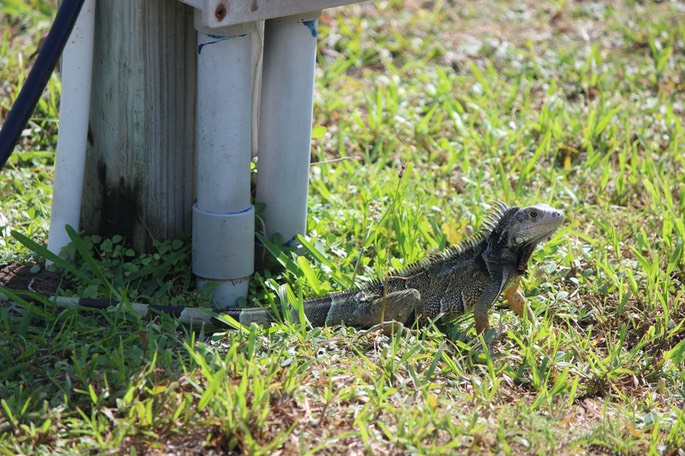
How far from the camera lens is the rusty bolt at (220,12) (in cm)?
319

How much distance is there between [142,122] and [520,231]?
1.59 m

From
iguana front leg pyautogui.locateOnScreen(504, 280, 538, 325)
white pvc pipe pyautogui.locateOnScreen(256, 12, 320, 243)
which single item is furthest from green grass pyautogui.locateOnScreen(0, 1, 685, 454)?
Result: white pvc pipe pyautogui.locateOnScreen(256, 12, 320, 243)

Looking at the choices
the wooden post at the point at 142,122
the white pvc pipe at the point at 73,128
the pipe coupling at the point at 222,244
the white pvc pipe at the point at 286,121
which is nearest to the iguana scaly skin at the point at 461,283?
the pipe coupling at the point at 222,244

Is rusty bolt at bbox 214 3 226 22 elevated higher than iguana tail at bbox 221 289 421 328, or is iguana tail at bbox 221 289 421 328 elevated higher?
rusty bolt at bbox 214 3 226 22

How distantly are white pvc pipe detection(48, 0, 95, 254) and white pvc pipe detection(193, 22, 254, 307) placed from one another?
1.66 ft

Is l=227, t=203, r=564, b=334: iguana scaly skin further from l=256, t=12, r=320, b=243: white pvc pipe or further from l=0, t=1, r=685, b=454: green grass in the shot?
l=256, t=12, r=320, b=243: white pvc pipe

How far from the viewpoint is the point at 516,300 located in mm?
3830

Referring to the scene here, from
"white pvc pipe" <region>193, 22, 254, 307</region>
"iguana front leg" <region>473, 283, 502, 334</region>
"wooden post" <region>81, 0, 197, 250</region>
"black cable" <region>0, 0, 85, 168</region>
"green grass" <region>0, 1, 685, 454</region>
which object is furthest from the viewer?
"iguana front leg" <region>473, 283, 502, 334</region>

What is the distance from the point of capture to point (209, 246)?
3.65 meters

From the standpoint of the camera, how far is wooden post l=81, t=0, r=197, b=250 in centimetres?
359

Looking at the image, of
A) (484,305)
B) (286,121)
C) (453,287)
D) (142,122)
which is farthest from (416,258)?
(142,122)

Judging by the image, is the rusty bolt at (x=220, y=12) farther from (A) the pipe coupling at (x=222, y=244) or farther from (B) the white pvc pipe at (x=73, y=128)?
(A) the pipe coupling at (x=222, y=244)

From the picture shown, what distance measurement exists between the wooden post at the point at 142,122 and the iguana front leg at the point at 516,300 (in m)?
1.38

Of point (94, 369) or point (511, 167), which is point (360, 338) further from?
point (511, 167)
